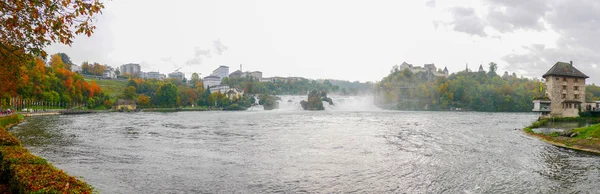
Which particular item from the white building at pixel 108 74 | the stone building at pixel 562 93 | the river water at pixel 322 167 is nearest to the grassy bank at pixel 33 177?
the river water at pixel 322 167

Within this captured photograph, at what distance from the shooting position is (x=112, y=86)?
142875 mm

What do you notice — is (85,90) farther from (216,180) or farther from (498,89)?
(498,89)

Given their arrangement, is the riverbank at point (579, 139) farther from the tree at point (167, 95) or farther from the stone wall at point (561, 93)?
the tree at point (167, 95)

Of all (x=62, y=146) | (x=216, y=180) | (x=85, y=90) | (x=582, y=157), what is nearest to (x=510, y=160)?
(x=582, y=157)

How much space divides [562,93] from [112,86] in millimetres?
148058

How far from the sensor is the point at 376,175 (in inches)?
589

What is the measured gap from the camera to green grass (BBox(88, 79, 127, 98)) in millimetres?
132250

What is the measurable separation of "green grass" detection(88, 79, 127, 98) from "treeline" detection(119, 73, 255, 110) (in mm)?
8070

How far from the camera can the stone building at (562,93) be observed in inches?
1786

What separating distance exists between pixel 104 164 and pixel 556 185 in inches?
767

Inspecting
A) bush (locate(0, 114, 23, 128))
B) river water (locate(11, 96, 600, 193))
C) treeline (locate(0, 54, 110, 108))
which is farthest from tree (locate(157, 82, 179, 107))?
river water (locate(11, 96, 600, 193))

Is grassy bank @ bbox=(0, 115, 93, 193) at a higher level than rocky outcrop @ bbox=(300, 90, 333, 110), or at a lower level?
lower

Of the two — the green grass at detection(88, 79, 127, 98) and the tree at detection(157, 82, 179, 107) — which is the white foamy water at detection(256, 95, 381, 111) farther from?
the green grass at detection(88, 79, 127, 98)

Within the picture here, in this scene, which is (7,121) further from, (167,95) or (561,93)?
(167,95)
